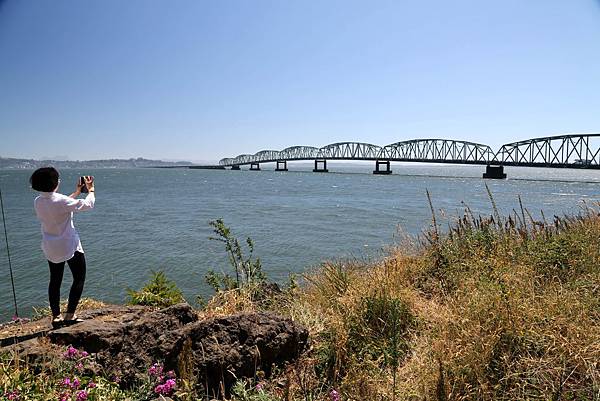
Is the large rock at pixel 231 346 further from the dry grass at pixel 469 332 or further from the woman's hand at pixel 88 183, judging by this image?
the woman's hand at pixel 88 183

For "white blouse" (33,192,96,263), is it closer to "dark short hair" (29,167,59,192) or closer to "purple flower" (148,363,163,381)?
"dark short hair" (29,167,59,192)

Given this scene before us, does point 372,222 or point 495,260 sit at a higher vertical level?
point 495,260

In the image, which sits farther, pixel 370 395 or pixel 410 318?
pixel 410 318

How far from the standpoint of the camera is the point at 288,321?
4098mm

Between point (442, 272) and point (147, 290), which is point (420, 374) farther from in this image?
point (147, 290)

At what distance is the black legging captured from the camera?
436 centimetres

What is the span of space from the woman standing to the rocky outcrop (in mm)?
487

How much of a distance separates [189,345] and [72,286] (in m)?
1.96

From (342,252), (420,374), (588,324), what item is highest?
(588,324)

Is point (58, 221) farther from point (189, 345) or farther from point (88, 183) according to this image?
point (189, 345)

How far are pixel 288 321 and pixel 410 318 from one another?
5.21ft

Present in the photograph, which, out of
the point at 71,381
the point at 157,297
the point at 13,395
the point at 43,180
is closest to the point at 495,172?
the point at 157,297

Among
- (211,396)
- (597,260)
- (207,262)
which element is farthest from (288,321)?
(207,262)

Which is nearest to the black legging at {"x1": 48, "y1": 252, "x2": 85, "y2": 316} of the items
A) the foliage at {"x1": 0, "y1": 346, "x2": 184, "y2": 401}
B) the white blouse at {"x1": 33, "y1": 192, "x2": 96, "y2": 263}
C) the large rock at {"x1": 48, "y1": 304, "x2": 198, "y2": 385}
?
the white blouse at {"x1": 33, "y1": 192, "x2": 96, "y2": 263}
